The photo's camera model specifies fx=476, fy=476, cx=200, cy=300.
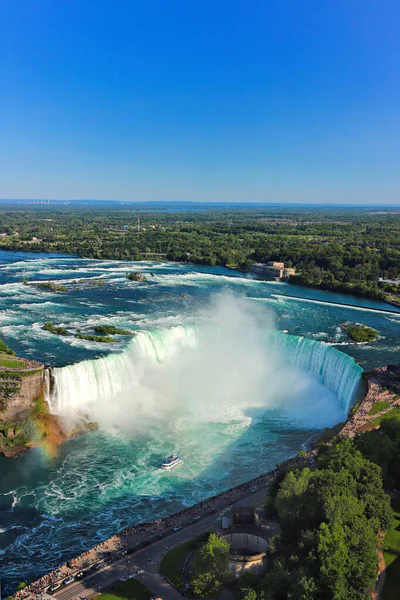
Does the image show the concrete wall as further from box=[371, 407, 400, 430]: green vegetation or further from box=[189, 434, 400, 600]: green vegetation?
box=[371, 407, 400, 430]: green vegetation

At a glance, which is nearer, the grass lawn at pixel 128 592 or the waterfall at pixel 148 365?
the grass lawn at pixel 128 592

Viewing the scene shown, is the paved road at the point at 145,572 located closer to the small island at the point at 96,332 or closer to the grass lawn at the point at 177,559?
the grass lawn at the point at 177,559

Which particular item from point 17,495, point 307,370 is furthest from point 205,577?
point 307,370

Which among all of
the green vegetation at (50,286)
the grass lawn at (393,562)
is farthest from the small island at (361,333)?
the green vegetation at (50,286)

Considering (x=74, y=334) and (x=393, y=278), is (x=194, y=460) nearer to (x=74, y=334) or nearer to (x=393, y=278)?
(x=74, y=334)

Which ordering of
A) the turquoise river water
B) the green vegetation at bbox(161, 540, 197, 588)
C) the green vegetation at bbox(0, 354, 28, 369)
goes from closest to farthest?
the green vegetation at bbox(161, 540, 197, 588)
the turquoise river water
the green vegetation at bbox(0, 354, 28, 369)

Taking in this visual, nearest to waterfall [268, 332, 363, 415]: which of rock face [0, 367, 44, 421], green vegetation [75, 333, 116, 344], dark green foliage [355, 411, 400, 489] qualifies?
dark green foliage [355, 411, 400, 489]
